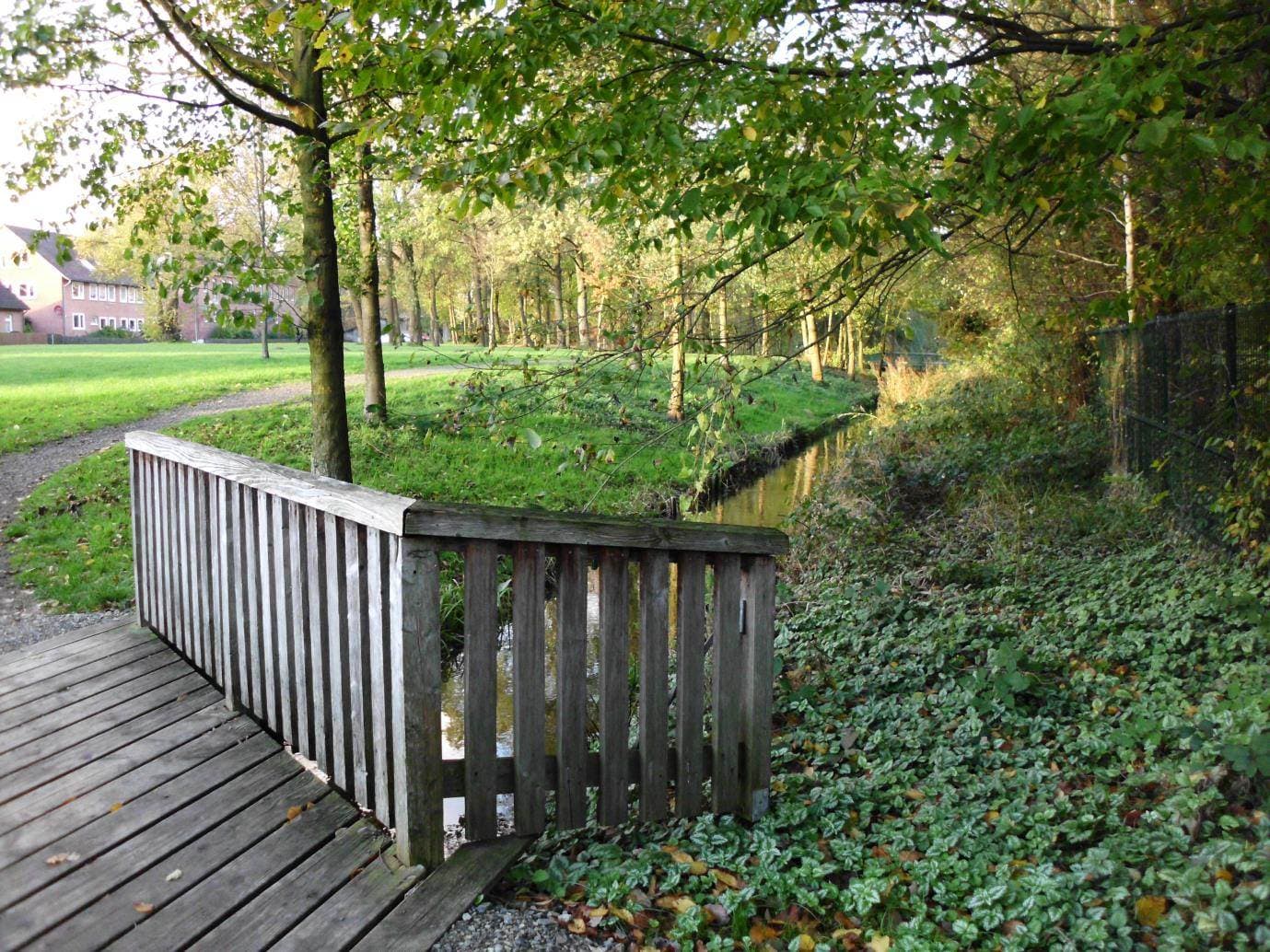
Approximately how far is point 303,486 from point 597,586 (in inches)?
129

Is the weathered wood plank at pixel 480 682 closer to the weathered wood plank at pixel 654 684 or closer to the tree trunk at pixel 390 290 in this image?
the weathered wood plank at pixel 654 684

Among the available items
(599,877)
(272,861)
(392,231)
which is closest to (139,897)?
(272,861)

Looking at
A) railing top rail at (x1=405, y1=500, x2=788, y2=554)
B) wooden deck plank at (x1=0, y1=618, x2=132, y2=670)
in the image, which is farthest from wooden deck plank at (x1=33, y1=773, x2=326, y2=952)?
wooden deck plank at (x1=0, y1=618, x2=132, y2=670)

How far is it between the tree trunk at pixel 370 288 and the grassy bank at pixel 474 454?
63 centimetres

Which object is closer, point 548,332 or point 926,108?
point 926,108

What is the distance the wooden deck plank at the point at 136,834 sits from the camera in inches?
123

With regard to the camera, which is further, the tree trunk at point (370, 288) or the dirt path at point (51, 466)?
the tree trunk at point (370, 288)

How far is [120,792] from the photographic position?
3.87 metres

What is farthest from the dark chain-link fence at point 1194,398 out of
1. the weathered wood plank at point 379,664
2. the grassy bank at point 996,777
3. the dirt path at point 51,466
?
the weathered wood plank at point 379,664

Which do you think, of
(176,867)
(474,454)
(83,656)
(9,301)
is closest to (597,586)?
(83,656)

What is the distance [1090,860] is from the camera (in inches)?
142

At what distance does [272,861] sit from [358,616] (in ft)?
2.92

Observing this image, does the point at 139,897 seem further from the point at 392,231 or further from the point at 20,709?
the point at 392,231

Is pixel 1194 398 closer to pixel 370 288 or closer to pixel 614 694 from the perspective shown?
pixel 614 694
